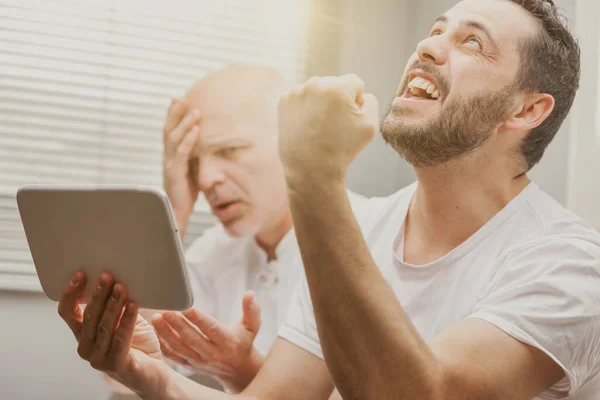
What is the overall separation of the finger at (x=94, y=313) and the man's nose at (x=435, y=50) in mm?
606

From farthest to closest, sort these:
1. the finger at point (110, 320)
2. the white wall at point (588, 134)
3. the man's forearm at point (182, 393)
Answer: the white wall at point (588, 134) < the man's forearm at point (182, 393) < the finger at point (110, 320)

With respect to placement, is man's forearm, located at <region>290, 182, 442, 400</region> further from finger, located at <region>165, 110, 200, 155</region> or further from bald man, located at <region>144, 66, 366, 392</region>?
finger, located at <region>165, 110, 200, 155</region>

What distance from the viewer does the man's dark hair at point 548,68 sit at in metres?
1.14

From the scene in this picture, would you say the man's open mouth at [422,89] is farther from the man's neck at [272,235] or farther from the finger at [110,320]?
the finger at [110,320]

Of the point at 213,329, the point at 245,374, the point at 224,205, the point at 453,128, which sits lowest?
the point at 245,374

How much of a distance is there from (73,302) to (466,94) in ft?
2.21

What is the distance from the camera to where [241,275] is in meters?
1.52

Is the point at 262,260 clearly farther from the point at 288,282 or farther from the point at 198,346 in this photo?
the point at 198,346

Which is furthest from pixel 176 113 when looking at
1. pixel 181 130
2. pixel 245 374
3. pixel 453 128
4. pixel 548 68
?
pixel 548 68

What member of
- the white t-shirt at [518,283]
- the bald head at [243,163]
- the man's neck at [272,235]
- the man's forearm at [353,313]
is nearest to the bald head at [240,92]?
the bald head at [243,163]

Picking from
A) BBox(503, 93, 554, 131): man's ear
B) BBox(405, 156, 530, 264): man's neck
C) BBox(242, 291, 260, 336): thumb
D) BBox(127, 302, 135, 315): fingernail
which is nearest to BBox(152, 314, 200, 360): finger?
BBox(242, 291, 260, 336): thumb

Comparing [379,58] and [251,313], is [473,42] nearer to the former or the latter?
[379,58]

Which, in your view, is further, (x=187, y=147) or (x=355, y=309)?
(x=187, y=147)

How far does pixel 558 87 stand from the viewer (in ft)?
3.82
